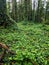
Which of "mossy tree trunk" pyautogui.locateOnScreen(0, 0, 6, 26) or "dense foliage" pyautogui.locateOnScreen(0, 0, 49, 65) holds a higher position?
"mossy tree trunk" pyautogui.locateOnScreen(0, 0, 6, 26)

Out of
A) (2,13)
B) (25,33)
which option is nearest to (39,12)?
(2,13)

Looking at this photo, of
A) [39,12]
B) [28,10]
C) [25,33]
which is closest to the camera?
[25,33]

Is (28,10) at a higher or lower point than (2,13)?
lower

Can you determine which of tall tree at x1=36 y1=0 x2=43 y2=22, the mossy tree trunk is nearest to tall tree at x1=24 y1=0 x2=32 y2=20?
tall tree at x1=36 y1=0 x2=43 y2=22

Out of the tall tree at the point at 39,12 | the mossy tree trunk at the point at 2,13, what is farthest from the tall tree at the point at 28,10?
the mossy tree trunk at the point at 2,13

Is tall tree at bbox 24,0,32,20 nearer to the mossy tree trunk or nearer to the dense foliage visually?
the dense foliage

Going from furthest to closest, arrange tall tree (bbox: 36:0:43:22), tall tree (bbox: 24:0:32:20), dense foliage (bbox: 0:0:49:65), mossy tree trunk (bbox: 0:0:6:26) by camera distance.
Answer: tall tree (bbox: 24:0:32:20)
tall tree (bbox: 36:0:43:22)
mossy tree trunk (bbox: 0:0:6:26)
dense foliage (bbox: 0:0:49:65)

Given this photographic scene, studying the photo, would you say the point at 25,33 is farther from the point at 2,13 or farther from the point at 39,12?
the point at 39,12

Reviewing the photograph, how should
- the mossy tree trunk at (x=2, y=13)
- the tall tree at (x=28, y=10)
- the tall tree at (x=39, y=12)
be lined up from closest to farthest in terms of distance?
the mossy tree trunk at (x=2, y=13), the tall tree at (x=39, y=12), the tall tree at (x=28, y=10)

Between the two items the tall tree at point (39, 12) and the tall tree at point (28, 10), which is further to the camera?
the tall tree at point (28, 10)

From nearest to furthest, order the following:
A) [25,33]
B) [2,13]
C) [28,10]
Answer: [25,33]
[2,13]
[28,10]

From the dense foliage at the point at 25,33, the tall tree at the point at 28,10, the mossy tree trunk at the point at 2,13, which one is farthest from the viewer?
the tall tree at the point at 28,10

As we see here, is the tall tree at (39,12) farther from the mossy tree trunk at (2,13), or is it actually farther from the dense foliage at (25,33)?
the mossy tree trunk at (2,13)

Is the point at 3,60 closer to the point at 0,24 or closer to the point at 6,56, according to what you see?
the point at 6,56
